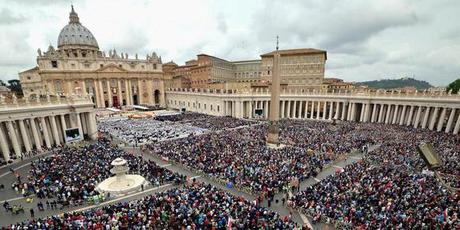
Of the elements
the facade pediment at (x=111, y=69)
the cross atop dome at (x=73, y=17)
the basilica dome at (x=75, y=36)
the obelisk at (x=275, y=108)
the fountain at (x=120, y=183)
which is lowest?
the fountain at (x=120, y=183)

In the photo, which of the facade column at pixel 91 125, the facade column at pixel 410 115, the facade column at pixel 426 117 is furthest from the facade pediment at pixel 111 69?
the facade column at pixel 426 117

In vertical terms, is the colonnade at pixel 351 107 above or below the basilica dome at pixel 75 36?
below

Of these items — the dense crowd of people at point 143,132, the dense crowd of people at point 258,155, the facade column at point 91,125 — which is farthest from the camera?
the facade column at point 91,125

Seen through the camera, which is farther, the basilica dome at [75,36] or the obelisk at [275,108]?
the basilica dome at [75,36]

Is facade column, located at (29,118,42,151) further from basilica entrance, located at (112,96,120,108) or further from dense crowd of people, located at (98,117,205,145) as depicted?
basilica entrance, located at (112,96,120,108)

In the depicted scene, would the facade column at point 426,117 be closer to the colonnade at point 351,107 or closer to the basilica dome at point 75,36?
the colonnade at point 351,107

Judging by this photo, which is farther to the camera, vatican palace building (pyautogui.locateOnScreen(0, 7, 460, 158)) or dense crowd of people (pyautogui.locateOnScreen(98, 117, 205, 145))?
dense crowd of people (pyautogui.locateOnScreen(98, 117, 205, 145))

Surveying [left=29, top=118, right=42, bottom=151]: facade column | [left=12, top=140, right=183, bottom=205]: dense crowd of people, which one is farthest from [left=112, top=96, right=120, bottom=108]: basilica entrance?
[left=12, top=140, right=183, bottom=205]: dense crowd of people
